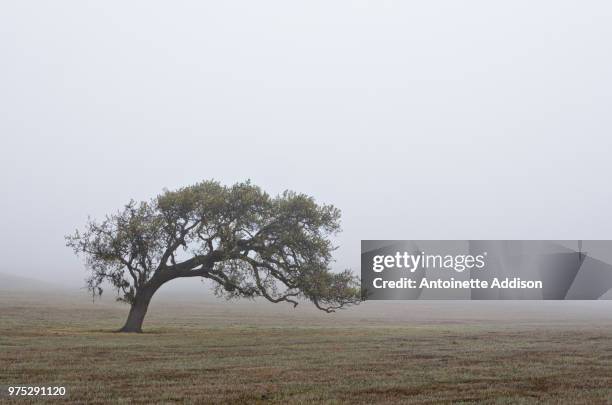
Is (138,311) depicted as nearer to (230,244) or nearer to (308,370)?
(230,244)

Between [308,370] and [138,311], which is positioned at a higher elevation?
[138,311]

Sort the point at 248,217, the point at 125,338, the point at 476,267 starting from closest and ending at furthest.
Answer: the point at 125,338 → the point at 248,217 → the point at 476,267

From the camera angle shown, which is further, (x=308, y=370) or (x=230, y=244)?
(x=230, y=244)

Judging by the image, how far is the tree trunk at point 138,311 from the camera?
50.5m

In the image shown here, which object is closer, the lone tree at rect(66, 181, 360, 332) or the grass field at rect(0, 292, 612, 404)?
the grass field at rect(0, 292, 612, 404)

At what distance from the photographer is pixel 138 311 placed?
5091 centimetres

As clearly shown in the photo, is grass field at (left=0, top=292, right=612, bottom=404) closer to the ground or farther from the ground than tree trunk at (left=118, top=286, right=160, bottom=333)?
closer to the ground

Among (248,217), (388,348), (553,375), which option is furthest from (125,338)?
(553,375)

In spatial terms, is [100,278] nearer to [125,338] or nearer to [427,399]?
[125,338]

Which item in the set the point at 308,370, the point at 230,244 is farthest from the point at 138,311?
the point at 308,370

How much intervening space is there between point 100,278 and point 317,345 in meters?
21.1

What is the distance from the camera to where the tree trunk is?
50466mm

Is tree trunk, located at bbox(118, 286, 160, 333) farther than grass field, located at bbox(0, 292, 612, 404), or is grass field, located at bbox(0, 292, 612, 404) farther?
tree trunk, located at bbox(118, 286, 160, 333)

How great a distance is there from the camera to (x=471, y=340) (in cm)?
4378
